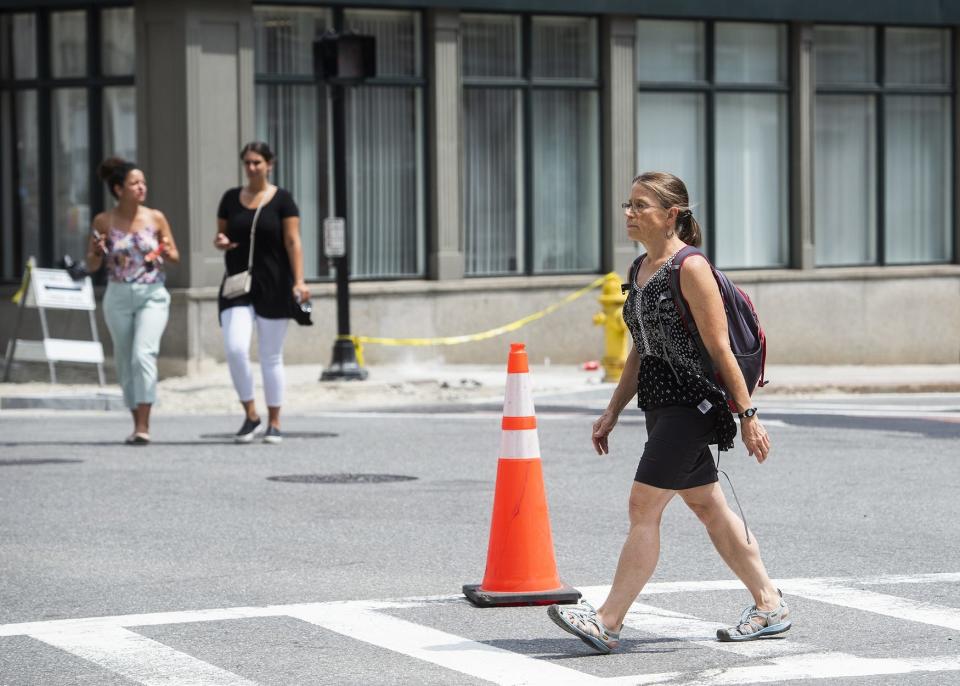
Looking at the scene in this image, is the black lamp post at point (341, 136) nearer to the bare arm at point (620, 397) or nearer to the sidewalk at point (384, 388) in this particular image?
the sidewalk at point (384, 388)

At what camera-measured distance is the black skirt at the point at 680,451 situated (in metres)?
6.81

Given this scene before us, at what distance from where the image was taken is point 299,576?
8.43 m

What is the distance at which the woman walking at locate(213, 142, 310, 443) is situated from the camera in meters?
13.7

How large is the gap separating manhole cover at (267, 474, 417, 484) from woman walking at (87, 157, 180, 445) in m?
1.95

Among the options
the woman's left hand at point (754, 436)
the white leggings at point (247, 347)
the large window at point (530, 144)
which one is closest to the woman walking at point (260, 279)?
the white leggings at point (247, 347)

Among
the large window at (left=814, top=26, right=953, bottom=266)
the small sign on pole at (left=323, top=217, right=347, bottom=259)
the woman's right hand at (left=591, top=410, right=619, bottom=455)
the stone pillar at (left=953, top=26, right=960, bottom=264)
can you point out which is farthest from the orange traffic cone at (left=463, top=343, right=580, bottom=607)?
the stone pillar at (left=953, top=26, right=960, bottom=264)

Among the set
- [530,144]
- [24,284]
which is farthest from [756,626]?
[530,144]

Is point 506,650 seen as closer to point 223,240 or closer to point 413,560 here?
point 413,560

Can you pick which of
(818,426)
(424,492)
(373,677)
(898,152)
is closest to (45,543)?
(424,492)

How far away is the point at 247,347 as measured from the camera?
13695 millimetres

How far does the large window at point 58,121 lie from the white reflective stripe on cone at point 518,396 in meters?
14.2

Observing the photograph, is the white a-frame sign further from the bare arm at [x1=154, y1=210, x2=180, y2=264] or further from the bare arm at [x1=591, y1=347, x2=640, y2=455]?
the bare arm at [x1=591, y1=347, x2=640, y2=455]

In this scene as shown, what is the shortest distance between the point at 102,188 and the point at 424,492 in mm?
11191

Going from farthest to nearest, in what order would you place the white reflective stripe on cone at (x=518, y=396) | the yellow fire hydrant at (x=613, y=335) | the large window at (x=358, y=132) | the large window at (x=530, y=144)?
the large window at (x=530, y=144), the large window at (x=358, y=132), the yellow fire hydrant at (x=613, y=335), the white reflective stripe on cone at (x=518, y=396)
